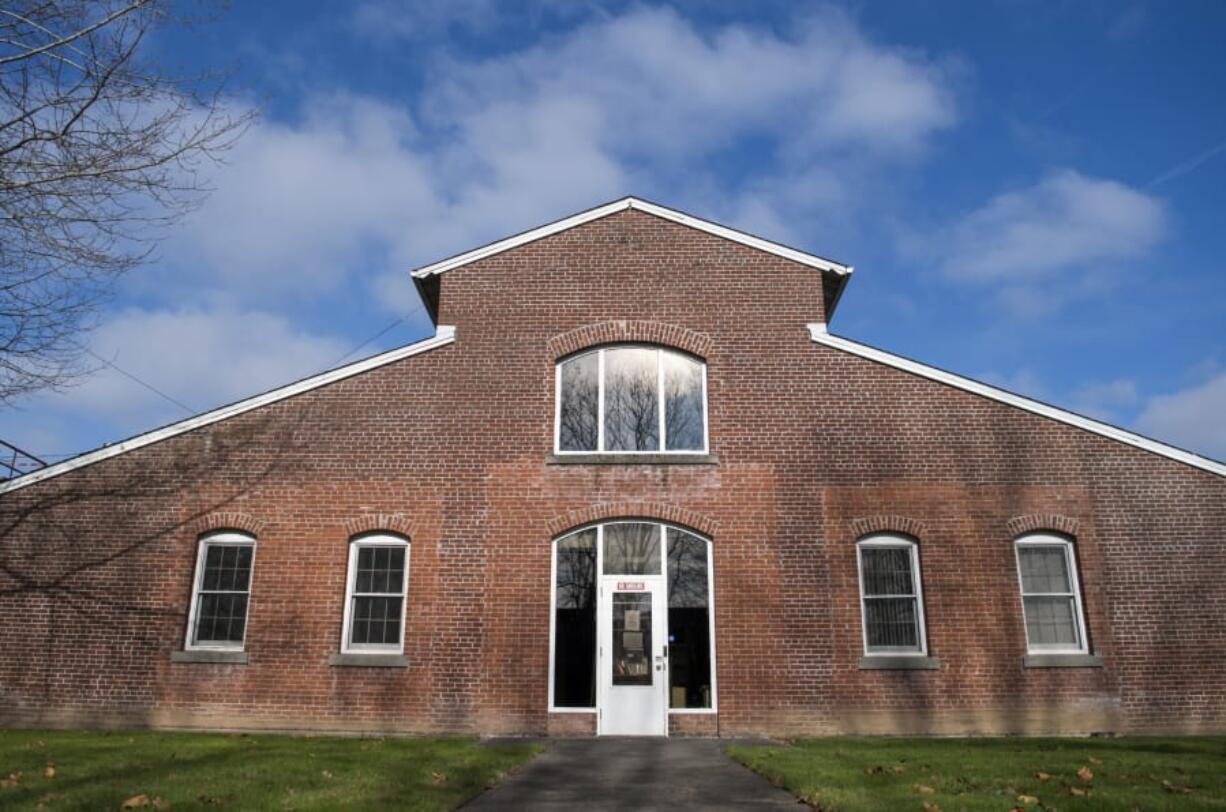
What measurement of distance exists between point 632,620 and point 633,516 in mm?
1638

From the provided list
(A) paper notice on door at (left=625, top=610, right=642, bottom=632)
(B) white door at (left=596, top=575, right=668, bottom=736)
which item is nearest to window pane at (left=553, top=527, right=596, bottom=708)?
(B) white door at (left=596, top=575, right=668, bottom=736)

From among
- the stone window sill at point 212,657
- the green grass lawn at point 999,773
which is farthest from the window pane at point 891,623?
the stone window sill at point 212,657

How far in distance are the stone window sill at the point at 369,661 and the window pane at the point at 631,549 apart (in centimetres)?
348

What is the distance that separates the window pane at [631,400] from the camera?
15016mm

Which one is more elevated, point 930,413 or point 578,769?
point 930,413

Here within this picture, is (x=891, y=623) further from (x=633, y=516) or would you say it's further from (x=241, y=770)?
(x=241, y=770)

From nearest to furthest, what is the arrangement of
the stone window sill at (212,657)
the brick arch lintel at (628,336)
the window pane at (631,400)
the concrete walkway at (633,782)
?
the concrete walkway at (633,782), the stone window sill at (212,657), the window pane at (631,400), the brick arch lintel at (628,336)

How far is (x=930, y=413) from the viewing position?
585 inches

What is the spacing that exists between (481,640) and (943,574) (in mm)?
7331

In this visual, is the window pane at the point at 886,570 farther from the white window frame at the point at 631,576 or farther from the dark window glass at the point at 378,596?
the dark window glass at the point at 378,596

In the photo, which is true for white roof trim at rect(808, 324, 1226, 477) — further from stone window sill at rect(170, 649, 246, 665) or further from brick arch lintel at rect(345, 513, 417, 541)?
stone window sill at rect(170, 649, 246, 665)

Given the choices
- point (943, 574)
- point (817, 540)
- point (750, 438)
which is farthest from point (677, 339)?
point (943, 574)

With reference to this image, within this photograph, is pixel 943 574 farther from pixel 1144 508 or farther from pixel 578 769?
pixel 578 769

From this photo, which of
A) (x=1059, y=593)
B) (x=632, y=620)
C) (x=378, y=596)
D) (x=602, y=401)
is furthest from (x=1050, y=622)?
(x=378, y=596)
